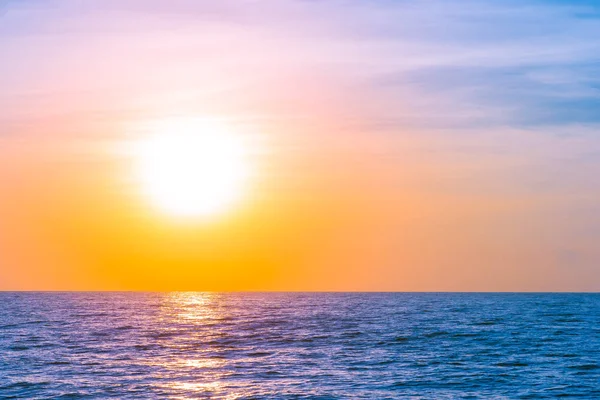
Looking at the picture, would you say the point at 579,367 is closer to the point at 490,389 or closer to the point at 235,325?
the point at 490,389

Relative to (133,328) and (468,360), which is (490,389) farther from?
(133,328)

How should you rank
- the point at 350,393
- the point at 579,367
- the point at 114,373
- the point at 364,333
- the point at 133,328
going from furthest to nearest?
the point at 133,328
the point at 364,333
the point at 579,367
the point at 114,373
the point at 350,393

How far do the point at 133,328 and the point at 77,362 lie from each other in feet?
96.2

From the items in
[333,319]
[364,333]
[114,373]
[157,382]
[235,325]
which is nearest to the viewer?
[157,382]

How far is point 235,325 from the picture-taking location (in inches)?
3467

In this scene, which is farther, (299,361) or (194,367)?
(299,361)

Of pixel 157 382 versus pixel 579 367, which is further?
pixel 579 367

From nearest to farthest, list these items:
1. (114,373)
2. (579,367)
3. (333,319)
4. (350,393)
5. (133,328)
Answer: (350,393), (114,373), (579,367), (133,328), (333,319)

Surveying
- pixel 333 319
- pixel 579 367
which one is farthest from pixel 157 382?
pixel 333 319

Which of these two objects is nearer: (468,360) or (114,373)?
(114,373)

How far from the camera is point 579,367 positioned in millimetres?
52188

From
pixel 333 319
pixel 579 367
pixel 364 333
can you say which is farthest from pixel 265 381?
pixel 333 319

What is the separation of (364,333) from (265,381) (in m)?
31.5

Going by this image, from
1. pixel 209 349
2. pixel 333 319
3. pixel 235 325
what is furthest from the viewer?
pixel 333 319
